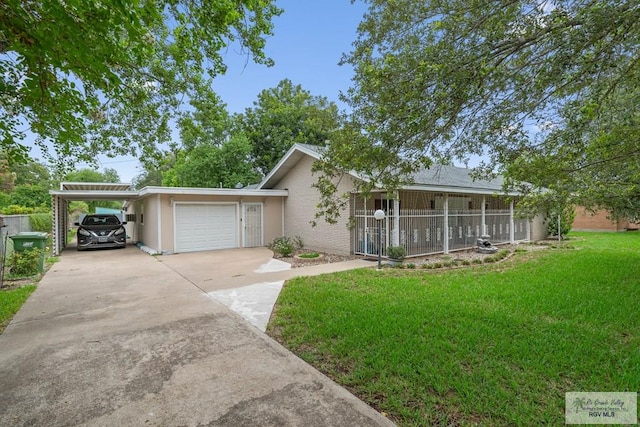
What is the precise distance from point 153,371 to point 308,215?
34.4 ft

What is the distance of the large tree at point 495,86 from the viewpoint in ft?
11.2

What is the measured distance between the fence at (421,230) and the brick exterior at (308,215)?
0.59 m

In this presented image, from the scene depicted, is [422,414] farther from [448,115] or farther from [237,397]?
[448,115]

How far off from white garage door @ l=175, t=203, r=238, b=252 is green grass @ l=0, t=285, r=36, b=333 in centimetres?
627

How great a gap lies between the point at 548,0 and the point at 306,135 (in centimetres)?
2162

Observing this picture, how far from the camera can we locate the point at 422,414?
2688 millimetres

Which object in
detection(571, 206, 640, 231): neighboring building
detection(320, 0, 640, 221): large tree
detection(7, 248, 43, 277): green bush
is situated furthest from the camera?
detection(571, 206, 640, 231): neighboring building

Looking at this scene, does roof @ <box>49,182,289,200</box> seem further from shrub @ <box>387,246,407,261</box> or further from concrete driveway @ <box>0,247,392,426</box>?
concrete driveway @ <box>0,247,392,426</box>

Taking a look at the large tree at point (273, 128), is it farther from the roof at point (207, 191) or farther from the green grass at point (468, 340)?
the green grass at point (468, 340)

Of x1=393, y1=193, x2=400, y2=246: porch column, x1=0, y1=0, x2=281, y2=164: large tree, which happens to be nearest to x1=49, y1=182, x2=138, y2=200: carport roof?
x1=0, y1=0, x2=281, y2=164: large tree

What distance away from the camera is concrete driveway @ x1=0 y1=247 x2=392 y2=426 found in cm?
265

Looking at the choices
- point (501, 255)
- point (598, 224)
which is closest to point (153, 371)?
point (501, 255)

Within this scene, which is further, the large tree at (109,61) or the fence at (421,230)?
the fence at (421,230)

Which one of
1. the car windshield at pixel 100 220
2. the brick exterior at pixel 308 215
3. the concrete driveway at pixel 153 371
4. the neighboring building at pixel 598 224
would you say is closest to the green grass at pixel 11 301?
the concrete driveway at pixel 153 371
